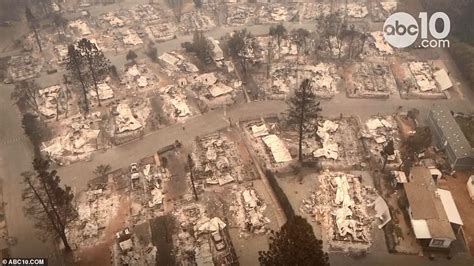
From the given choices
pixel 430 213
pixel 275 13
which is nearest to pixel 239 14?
pixel 275 13

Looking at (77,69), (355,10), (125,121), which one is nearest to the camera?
(125,121)

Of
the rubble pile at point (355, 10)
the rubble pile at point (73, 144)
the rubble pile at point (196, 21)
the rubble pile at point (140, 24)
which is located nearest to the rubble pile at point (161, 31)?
the rubble pile at point (140, 24)

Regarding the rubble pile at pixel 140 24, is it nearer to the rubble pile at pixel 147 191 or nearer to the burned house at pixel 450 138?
the rubble pile at pixel 147 191

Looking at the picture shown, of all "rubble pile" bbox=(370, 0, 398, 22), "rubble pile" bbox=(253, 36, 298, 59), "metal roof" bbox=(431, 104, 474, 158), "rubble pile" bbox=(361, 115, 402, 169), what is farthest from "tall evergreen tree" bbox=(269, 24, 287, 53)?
"metal roof" bbox=(431, 104, 474, 158)

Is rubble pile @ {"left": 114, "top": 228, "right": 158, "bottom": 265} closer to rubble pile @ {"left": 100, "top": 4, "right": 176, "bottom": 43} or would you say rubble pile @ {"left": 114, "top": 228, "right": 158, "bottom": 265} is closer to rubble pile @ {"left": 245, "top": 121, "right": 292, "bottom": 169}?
rubble pile @ {"left": 245, "top": 121, "right": 292, "bottom": 169}

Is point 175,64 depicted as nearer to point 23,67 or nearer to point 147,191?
point 23,67

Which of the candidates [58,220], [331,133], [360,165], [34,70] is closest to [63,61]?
[34,70]
